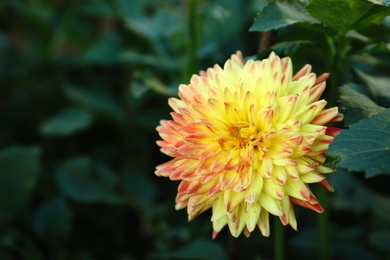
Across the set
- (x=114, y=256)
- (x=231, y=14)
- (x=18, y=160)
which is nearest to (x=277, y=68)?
(x=18, y=160)

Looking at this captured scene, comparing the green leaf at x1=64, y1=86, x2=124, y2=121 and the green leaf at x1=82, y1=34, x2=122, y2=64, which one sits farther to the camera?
the green leaf at x1=82, y1=34, x2=122, y2=64

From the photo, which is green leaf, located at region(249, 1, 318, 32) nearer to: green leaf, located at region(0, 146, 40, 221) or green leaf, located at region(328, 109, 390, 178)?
green leaf, located at region(328, 109, 390, 178)

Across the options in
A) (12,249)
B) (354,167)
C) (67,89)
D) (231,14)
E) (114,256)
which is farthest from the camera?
(231,14)

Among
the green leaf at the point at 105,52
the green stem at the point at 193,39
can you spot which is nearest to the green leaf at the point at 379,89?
the green stem at the point at 193,39

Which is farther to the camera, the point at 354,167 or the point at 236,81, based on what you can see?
the point at 236,81

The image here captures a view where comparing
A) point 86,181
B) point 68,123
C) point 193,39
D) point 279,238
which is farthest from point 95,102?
point 279,238

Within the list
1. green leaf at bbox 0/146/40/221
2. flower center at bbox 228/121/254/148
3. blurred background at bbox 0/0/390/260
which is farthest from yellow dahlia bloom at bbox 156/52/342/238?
green leaf at bbox 0/146/40/221

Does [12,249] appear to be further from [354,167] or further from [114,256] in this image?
[354,167]
